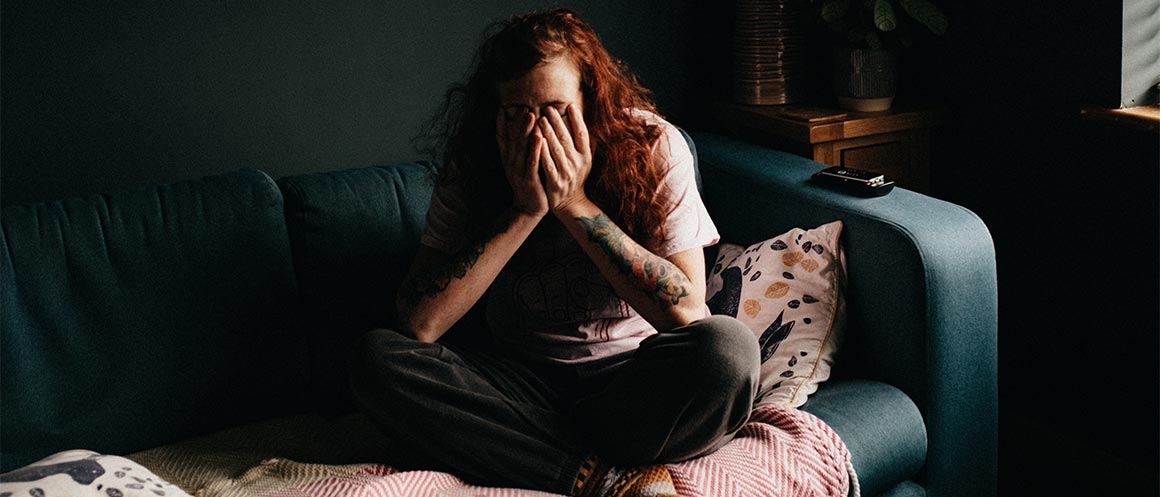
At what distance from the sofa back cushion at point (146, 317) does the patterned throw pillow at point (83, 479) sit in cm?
28

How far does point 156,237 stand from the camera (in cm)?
174

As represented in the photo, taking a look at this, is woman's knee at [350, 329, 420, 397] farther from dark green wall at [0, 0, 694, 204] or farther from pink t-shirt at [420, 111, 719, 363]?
dark green wall at [0, 0, 694, 204]

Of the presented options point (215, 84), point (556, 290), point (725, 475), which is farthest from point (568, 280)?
point (215, 84)

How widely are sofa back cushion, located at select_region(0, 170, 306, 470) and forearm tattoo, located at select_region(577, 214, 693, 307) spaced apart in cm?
62

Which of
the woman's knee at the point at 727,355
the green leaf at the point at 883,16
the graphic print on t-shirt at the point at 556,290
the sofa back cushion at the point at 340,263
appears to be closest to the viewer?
the woman's knee at the point at 727,355

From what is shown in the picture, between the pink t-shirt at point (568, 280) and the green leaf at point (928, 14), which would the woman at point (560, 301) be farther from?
the green leaf at point (928, 14)

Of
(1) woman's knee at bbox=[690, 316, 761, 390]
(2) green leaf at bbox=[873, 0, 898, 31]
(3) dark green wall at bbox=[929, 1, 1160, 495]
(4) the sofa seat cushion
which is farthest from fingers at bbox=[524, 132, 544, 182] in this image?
(3) dark green wall at bbox=[929, 1, 1160, 495]

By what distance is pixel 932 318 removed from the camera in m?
1.68

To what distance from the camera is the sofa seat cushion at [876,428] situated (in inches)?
63.2

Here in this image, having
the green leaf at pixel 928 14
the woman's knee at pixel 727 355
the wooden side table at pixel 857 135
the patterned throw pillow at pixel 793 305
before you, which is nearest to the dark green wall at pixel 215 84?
the wooden side table at pixel 857 135

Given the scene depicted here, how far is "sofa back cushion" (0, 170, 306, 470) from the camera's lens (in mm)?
1639

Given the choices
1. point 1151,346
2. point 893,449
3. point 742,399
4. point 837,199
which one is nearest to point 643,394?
point 742,399

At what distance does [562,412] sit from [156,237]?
76 cm

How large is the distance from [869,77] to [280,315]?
1.38 metres
